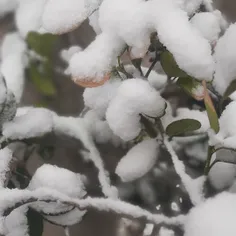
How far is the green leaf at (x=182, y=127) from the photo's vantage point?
48 cm

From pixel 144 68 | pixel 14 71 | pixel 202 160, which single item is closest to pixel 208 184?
pixel 202 160

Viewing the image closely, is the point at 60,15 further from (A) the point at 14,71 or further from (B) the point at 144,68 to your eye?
(A) the point at 14,71

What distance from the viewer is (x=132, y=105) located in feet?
1.50

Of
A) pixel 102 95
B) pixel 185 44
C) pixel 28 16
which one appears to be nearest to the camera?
pixel 185 44

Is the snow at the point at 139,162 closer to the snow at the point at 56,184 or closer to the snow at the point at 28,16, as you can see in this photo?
the snow at the point at 56,184

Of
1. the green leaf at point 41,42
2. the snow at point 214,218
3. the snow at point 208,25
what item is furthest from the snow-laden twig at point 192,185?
the green leaf at point 41,42

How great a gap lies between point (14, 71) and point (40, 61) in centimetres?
10

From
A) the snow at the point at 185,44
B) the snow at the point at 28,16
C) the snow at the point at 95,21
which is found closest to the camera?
the snow at the point at 185,44

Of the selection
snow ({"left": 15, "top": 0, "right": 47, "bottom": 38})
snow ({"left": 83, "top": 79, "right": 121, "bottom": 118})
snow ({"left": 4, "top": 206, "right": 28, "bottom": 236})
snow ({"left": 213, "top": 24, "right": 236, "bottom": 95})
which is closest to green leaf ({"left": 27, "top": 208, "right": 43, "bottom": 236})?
snow ({"left": 4, "top": 206, "right": 28, "bottom": 236})

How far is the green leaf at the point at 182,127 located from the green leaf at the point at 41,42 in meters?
0.36

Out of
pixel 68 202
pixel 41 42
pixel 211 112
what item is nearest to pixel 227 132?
pixel 211 112

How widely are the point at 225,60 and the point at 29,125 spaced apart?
21 centimetres

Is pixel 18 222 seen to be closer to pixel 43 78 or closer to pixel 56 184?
pixel 56 184

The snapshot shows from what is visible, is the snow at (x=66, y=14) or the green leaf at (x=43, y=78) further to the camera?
the green leaf at (x=43, y=78)
